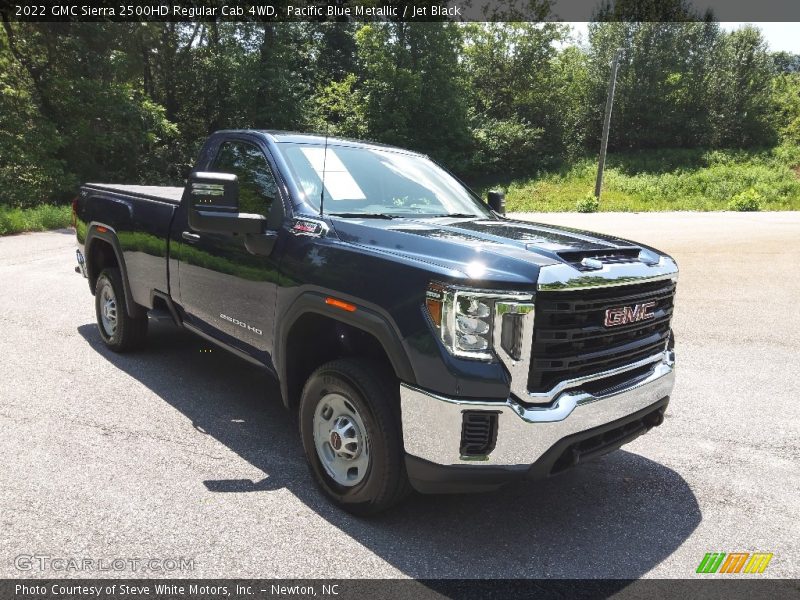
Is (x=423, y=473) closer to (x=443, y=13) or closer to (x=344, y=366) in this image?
(x=344, y=366)

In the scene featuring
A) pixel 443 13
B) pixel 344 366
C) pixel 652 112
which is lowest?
pixel 344 366

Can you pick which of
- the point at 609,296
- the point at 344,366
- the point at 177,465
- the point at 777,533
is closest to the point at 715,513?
the point at 777,533

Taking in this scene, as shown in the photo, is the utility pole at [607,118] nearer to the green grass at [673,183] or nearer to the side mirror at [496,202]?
the green grass at [673,183]

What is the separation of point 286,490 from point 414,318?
4.42 ft

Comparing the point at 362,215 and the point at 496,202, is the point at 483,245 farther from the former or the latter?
the point at 496,202

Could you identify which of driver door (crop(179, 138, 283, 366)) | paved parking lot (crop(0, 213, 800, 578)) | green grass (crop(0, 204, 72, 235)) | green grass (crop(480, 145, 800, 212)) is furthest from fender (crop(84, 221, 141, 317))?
green grass (crop(480, 145, 800, 212))

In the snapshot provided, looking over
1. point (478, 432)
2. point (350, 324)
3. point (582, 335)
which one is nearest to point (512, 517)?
point (478, 432)

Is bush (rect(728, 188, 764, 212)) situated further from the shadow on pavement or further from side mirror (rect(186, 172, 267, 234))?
side mirror (rect(186, 172, 267, 234))

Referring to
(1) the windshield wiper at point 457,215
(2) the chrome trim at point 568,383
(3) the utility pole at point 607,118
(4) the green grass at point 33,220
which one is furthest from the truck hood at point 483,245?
(3) the utility pole at point 607,118

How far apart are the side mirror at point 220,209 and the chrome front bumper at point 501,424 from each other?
1.33 meters

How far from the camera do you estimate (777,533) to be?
10.0ft

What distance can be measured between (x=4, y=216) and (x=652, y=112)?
48402 millimetres

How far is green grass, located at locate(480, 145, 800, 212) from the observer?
35.8m

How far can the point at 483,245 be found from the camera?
279 cm
